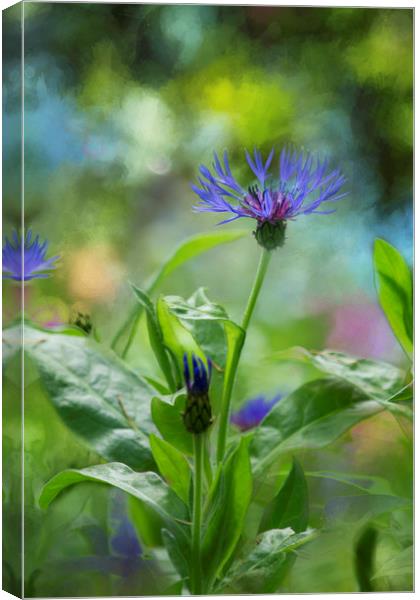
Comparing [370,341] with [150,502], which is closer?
[150,502]

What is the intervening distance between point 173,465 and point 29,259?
0.43 m

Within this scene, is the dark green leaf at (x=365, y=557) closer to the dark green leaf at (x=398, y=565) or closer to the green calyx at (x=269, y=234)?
the dark green leaf at (x=398, y=565)

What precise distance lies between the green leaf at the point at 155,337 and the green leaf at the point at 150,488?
0.18m

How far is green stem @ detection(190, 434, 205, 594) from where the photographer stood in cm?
249

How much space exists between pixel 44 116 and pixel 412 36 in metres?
0.69

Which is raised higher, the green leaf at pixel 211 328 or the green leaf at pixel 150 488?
the green leaf at pixel 211 328

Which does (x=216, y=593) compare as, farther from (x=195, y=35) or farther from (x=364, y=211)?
(x=195, y=35)

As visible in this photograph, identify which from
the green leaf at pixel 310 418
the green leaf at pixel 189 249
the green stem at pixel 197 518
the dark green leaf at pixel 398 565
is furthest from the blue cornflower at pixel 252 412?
the dark green leaf at pixel 398 565

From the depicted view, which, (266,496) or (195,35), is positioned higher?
(195,35)

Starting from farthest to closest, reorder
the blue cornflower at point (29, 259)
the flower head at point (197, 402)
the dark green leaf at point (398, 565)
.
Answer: the dark green leaf at point (398, 565) < the blue cornflower at point (29, 259) < the flower head at point (197, 402)

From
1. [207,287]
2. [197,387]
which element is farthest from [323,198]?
[197,387]

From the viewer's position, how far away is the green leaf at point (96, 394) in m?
2.58

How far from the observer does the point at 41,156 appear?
2.58 m

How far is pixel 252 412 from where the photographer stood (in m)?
2.66
